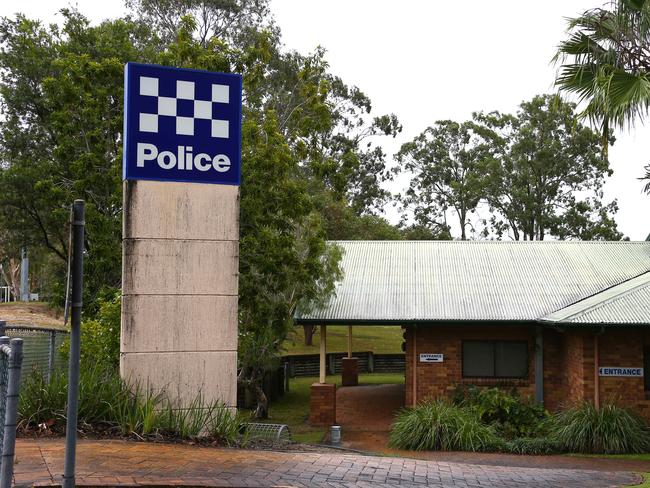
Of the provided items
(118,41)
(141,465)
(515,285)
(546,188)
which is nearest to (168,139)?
(141,465)

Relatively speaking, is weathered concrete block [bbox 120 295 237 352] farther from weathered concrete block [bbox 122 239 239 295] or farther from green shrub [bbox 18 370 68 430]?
green shrub [bbox 18 370 68 430]

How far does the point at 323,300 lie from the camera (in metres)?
19.3

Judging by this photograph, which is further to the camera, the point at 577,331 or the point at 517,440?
the point at 577,331

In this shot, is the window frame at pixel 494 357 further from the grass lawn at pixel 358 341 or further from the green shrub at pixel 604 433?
the grass lawn at pixel 358 341

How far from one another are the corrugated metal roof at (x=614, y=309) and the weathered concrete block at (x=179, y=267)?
9092 millimetres

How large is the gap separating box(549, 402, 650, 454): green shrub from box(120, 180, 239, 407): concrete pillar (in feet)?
29.0

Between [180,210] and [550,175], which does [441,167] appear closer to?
[550,175]

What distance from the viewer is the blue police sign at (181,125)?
9227 mm

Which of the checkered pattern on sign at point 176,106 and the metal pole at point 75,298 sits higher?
the checkered pattern on sign at point 176,106

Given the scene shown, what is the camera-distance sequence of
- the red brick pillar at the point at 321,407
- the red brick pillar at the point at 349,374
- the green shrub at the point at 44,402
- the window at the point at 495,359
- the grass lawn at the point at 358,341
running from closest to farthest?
the green shrub at the point at 44,402 → the window at the point at 495,359 → the red brick pillar at the point at 321,407 → the red brick pillar at the point at 349,374 → the grass lawn at the point at 358,341

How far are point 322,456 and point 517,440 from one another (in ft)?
27.3

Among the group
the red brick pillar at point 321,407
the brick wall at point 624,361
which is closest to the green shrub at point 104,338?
the red brick pillar at point 321,407

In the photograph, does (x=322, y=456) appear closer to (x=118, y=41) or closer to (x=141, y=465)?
(x=141, y=465)

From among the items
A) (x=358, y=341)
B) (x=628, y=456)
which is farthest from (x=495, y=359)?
(x=358, y=341)
